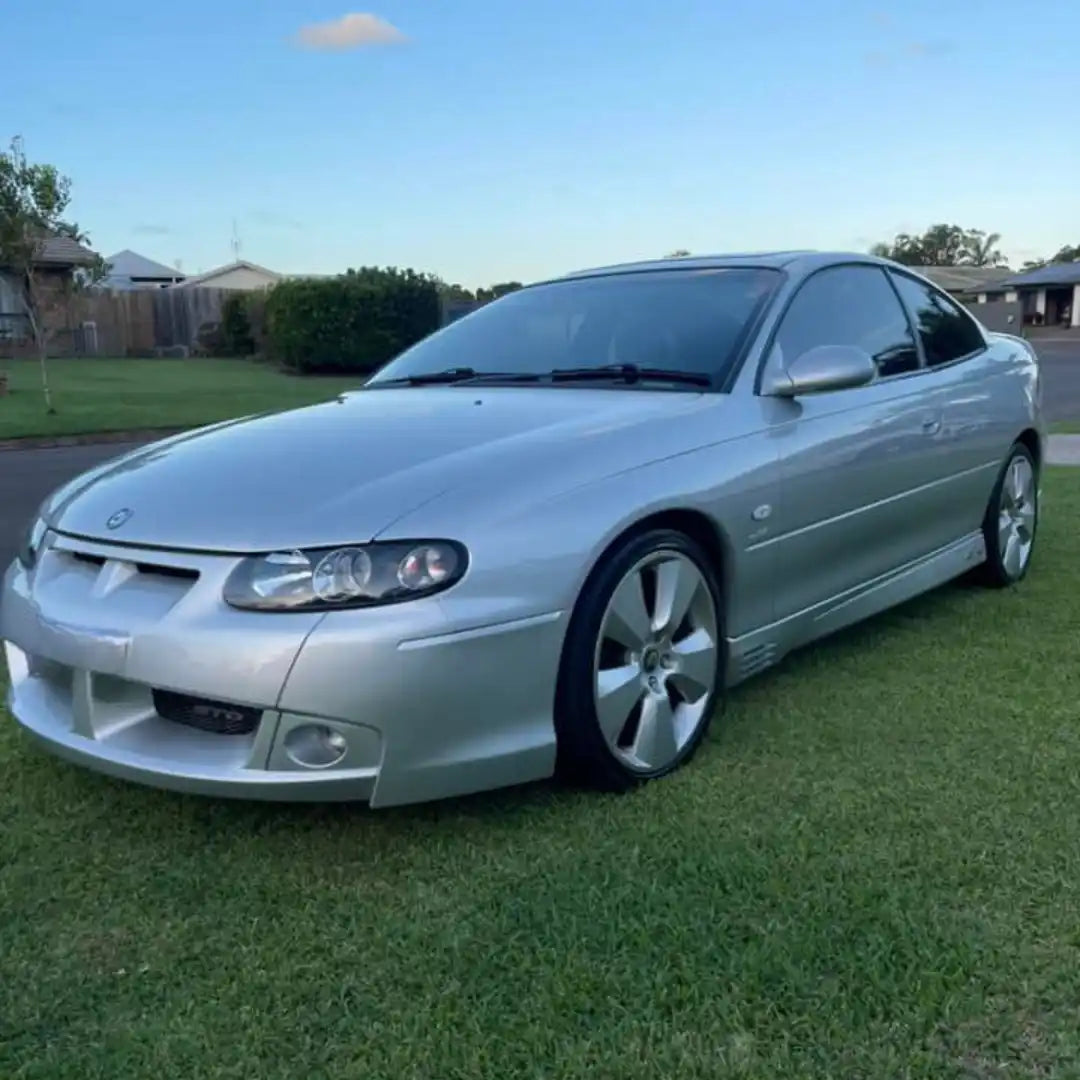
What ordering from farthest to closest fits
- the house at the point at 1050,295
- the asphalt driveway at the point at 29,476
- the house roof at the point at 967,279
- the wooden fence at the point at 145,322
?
the house roof at the point at 967,279, the house at the point at 1050,295, the wooden fence at the point at 145,322, the asphalt driveway at the point at 29,476

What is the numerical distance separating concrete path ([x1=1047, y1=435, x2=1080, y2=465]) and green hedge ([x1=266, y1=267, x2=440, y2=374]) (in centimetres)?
1877

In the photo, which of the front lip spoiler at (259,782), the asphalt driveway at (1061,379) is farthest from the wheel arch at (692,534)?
the asphalt driveway at (1061,379)

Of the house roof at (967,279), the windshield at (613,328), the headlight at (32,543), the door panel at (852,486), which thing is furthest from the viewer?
the house roof at (967,279)

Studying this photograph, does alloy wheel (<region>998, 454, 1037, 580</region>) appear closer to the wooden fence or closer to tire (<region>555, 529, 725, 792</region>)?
tire (<region>555, 529, 725, 792</region>)

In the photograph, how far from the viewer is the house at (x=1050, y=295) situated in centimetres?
5709

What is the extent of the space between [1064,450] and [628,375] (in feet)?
25.9

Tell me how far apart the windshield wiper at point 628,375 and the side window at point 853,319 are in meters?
0.36

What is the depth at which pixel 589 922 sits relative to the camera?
253cm

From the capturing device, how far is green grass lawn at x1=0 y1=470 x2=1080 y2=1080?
84.3 inches

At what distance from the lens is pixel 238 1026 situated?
222cm

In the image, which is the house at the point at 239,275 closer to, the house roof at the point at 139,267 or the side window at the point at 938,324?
the house roof at the point at 139,267

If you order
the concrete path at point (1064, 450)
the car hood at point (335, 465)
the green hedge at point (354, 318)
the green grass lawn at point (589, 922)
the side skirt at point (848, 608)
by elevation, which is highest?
the green hedge at point (354, 318)

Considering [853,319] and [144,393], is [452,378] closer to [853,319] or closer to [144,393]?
[853,319]

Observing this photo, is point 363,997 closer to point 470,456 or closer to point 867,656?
point 470,456
